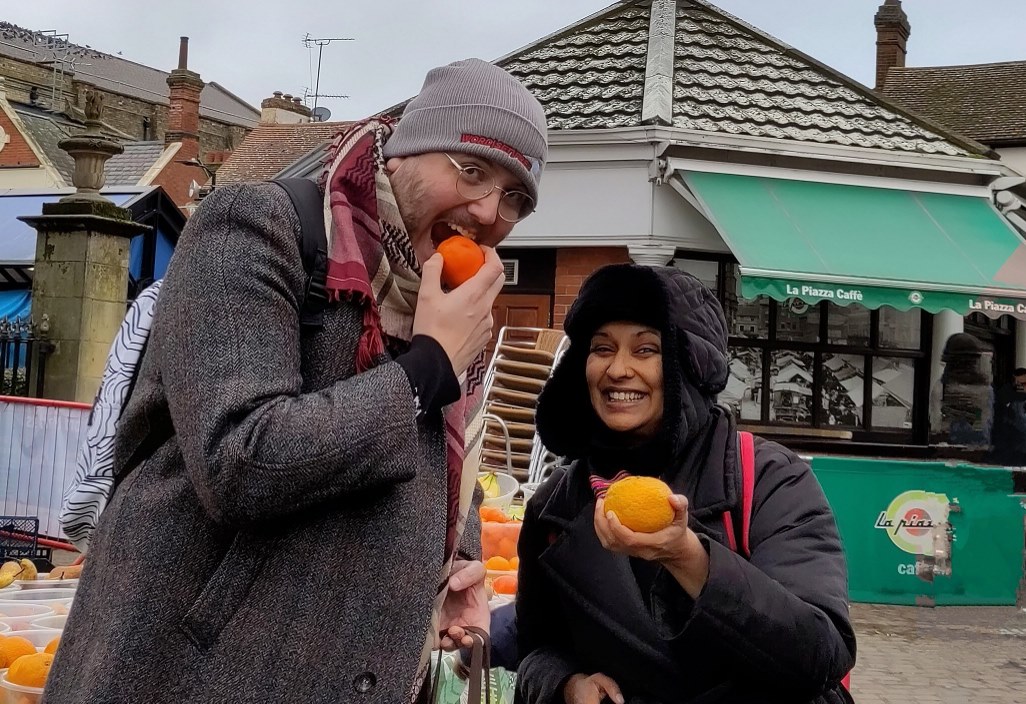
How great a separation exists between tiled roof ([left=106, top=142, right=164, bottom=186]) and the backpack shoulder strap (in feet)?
118

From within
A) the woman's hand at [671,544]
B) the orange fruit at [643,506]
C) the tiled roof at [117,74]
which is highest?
the tiled roof at [117,74]

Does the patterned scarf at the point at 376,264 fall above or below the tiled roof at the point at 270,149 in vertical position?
below

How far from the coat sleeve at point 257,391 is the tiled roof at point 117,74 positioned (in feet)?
144

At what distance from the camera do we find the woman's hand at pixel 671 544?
172 cm

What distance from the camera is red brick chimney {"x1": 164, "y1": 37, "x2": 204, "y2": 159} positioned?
3578 centimetres

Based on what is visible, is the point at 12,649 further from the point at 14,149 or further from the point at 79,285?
the point at 14,149

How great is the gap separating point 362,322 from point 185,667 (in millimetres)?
559

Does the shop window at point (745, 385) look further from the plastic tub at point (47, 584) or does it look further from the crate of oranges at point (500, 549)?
the plastic tub at point (47, 584)

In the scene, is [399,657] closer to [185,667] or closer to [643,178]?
[185,667]

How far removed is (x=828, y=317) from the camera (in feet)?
35.2

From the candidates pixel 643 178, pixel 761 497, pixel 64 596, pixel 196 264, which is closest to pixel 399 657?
pixel 196 264

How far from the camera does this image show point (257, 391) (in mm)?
1453

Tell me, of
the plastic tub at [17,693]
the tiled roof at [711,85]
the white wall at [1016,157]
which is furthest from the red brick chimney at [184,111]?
the plastic tub at [17,693]

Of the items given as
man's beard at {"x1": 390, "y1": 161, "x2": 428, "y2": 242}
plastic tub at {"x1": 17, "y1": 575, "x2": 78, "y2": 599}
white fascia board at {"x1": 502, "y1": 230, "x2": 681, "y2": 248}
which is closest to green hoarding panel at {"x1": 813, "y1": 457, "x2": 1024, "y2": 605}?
white fascia board at {"x1": 502, "y1": 230, "x2": 681, "y2": 248}
